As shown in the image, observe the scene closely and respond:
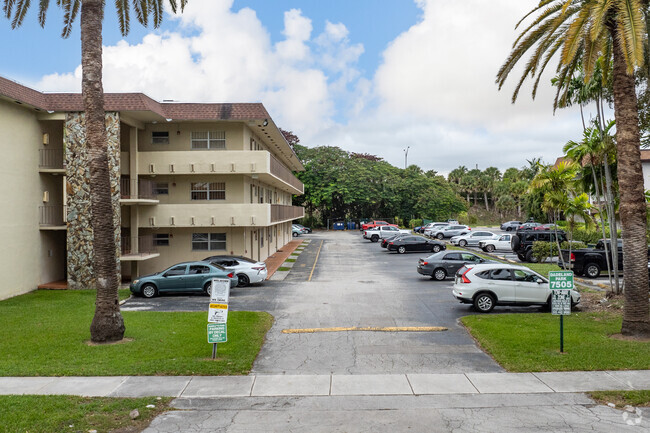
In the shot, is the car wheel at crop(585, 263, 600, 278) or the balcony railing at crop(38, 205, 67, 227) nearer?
the balcony railing at crop(38, 205, 67, 227)

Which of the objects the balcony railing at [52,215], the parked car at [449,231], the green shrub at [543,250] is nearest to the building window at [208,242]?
the balcony railing at [52,215]

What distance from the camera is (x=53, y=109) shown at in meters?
23.6

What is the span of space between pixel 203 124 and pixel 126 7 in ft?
27.7

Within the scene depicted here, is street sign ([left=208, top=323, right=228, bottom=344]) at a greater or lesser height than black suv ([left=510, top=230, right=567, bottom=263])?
lesser

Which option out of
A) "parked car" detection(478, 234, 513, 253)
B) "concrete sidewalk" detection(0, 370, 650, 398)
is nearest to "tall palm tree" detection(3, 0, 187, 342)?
"concrete sidewalk" detection(0, 370, 650, 398)

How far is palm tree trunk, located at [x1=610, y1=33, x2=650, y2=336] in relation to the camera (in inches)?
527

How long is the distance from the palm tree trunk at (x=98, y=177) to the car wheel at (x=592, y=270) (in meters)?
21.9

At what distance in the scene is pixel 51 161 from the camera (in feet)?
81.2

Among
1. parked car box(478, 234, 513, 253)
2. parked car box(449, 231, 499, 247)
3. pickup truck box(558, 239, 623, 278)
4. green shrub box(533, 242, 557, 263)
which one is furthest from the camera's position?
parked car box(449, 231, 499, 247)

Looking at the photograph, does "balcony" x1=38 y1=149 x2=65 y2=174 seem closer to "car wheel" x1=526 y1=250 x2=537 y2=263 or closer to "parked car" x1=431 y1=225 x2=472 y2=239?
"car wheel" x1=526 y1=250 x2=537 y2=263

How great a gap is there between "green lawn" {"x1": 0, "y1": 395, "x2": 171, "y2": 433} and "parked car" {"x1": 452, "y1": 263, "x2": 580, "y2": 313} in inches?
432

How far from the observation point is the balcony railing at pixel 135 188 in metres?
26.4

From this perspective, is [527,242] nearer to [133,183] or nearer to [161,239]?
[161,239]

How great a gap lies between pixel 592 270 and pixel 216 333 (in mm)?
21043
